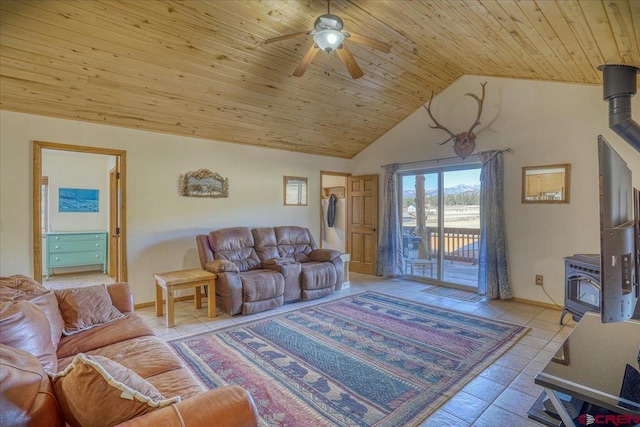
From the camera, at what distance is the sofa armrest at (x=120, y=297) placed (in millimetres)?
2652

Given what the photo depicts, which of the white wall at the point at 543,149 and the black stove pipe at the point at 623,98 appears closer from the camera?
the black stove pipe at the point at 623,98

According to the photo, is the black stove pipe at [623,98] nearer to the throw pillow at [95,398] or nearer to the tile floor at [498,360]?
the tile floor at [498,360]

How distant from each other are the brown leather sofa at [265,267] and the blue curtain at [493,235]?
2146mm

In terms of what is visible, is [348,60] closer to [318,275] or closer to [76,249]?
[318,275]

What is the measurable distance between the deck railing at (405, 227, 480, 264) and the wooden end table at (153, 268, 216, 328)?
3.69 metres

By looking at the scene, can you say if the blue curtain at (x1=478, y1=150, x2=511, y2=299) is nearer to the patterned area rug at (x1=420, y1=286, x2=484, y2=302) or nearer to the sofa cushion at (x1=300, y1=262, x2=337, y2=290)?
the patterned area rug at (x1=420, y1=286, x2=484, y2=302)

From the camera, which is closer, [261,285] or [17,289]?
[17,289]

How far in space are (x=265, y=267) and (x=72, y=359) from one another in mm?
2786

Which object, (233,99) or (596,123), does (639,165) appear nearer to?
(596,123)

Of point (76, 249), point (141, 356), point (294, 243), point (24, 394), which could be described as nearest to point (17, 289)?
point (141, 356)

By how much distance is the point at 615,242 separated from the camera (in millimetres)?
1080

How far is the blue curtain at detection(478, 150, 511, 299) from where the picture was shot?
4.61 meters

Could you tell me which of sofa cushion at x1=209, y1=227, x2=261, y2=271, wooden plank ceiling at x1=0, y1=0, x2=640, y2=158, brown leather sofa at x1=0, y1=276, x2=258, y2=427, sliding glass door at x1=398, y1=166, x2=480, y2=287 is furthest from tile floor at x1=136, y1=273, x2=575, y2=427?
wooden plank ceiling at x1=0, y1=0, x2=640, y2=158

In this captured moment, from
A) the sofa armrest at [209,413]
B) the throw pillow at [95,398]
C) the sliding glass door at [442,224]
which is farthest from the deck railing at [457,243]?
the throw pillow at [95,398]
